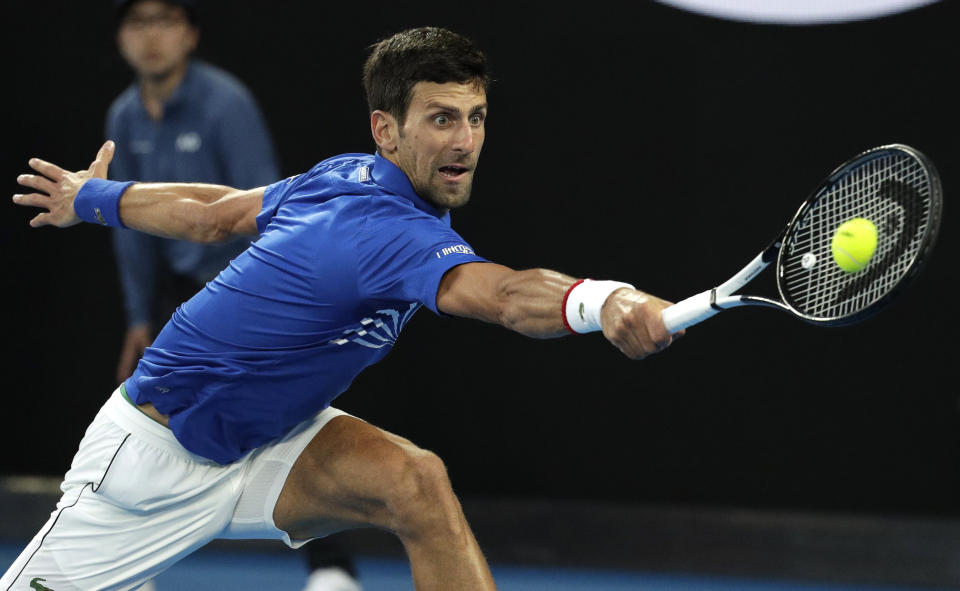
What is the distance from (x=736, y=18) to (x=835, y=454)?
177 centimetres

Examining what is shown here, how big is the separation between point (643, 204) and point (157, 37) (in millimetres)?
2007

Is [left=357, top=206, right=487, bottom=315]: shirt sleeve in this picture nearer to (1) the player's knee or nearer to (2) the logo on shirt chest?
(2) the logo on shirt chest

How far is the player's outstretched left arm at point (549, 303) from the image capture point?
2.38 meters

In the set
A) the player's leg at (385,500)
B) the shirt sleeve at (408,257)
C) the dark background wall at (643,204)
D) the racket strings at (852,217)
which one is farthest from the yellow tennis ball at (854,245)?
the dark background wall at (643,204)

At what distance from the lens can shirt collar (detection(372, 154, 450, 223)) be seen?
293 cm

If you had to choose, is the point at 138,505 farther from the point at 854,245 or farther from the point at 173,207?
the point at 854,245

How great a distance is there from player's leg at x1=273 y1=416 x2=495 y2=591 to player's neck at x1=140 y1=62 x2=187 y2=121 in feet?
7.20

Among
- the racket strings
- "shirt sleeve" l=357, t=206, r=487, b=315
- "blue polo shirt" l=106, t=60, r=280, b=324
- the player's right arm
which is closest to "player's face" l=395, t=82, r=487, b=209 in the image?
"shirt sleeve" l=357, t=206, r=487, b=315

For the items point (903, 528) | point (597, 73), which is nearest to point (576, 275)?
point (597, 73)

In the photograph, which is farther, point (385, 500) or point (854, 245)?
point (385, 500)

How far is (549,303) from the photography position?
2508 millimetres

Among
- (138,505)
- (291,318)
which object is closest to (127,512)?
(138,505)

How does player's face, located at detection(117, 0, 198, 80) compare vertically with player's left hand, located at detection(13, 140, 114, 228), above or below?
above

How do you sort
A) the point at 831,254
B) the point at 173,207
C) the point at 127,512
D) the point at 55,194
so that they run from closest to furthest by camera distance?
the point at 831,254
the point at 127,512
the point at 173,207
the point at 55,194
